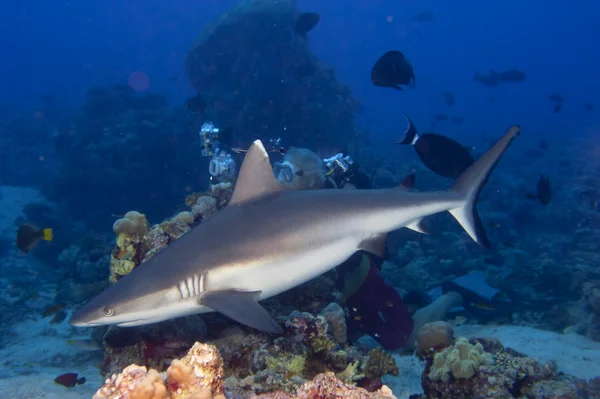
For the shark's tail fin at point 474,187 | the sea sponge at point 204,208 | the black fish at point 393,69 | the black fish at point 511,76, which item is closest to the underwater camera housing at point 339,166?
the black fish at point 393,69

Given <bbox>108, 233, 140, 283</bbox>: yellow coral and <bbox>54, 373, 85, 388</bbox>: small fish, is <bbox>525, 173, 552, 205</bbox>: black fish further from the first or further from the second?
<bbox>54, 373, 85, 388</bbox>: small fish

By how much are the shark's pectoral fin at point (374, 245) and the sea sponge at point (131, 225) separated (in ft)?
11.2

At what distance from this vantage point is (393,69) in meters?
7.64

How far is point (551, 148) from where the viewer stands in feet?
161

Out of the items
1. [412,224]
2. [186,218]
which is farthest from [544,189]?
[186,218]

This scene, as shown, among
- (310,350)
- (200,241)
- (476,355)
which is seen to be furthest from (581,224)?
(200,241)

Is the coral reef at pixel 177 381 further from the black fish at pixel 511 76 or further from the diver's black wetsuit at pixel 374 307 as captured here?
the black fish at pixel 511 76

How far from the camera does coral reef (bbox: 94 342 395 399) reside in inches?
81.2

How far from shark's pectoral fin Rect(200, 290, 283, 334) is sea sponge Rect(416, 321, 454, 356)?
3.44 metres

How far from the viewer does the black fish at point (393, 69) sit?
7602mm

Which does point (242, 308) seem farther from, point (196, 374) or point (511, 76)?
point (511, 76)

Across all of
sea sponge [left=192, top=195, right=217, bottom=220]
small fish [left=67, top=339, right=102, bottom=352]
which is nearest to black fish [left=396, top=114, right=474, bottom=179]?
sea sponge [left=192, top=195, right=217, bottom=220]

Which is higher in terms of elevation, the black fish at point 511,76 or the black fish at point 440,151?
the black fish at point 511,76

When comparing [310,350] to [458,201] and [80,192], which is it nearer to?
[458,201]
